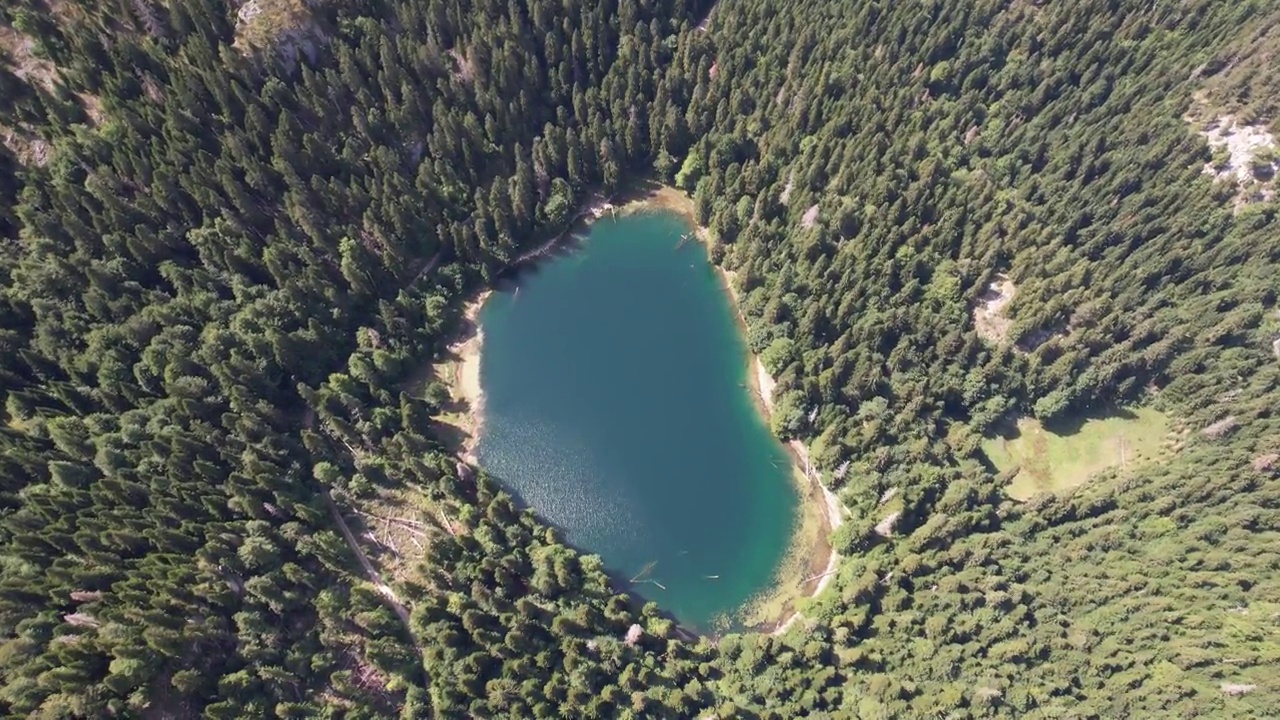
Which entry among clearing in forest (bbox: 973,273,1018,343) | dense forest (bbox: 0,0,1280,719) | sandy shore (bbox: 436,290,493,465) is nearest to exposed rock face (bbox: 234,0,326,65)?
dense forest (bbox: 0,0,1280,719)

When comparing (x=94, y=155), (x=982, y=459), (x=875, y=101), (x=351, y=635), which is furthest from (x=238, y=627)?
(x=875, y=101)

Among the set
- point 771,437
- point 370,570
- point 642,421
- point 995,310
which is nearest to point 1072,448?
point 995,310

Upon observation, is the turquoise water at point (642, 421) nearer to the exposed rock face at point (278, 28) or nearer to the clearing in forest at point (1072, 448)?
the clearing in forest at point (1072, 448)

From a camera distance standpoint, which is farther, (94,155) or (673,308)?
(673,308)

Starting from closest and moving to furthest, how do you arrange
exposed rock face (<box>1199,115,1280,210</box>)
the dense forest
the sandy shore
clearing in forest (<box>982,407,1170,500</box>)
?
the dense forest
clearing in forest (<box>982,407,1170,500</box>)
the sandy shore
exposed rock face (<box>1199,115,1280,210</box>)

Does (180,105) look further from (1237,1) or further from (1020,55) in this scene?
(1237,1)

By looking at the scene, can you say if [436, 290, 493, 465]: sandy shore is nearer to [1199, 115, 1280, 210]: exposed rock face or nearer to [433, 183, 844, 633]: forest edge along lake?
[433, 183, 844, 633]: forest edge along lake
